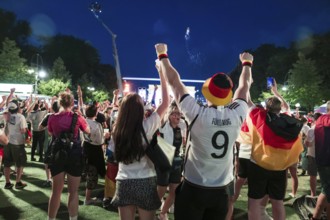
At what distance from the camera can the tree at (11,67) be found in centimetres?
4038

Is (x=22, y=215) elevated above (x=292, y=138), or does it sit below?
below

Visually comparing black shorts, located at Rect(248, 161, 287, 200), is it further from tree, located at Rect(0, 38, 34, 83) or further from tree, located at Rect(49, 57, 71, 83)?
tree, located at Rect(49, 57, 71, 83)

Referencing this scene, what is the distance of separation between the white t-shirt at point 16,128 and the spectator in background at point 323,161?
648 centimetres

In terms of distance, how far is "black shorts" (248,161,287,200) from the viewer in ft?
15.0

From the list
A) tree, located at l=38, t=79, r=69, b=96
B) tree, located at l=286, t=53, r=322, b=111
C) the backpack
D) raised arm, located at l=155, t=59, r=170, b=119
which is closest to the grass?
the backpack

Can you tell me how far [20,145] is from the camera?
26.3ft

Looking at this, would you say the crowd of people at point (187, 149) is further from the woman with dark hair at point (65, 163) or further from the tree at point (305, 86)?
the tree at point (305, 86)

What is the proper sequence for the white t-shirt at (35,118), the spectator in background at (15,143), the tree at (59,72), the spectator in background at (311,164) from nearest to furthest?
1. the spectator in background at (311,164)
2. the spectator in background at (15,143)
3. the white t-shirt at (35,118)
4. the tree at (59,72)

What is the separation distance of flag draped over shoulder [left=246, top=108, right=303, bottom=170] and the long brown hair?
212 centimetres

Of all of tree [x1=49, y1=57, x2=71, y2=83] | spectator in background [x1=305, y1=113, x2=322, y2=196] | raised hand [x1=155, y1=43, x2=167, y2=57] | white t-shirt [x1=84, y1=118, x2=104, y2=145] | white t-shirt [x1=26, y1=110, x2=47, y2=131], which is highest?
tree [x1=49, y1=57, x2=71, y2=83]

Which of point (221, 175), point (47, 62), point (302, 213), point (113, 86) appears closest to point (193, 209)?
point (221, 175)

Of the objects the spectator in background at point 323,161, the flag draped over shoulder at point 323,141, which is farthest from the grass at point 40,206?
the flag draped over shoulder at point 323,141

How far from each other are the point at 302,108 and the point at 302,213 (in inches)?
1586

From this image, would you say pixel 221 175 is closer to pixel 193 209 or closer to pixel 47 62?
pixel 193 209
